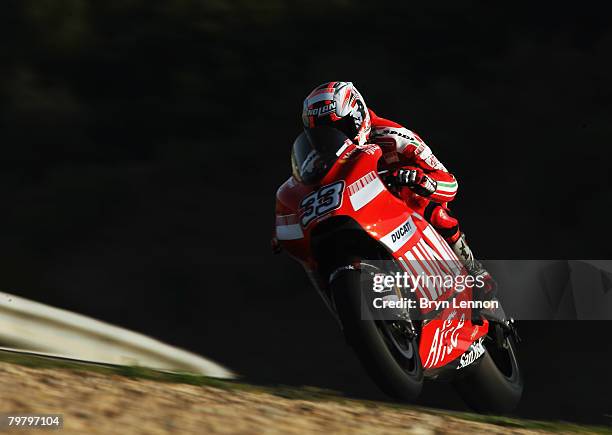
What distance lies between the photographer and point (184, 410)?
4.46m

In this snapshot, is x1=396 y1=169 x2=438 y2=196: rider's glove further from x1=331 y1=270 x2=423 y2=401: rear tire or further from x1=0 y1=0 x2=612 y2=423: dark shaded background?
x1=0 y1=0 x2=612 y2=423: dark shaded background

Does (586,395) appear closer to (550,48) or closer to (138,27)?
(550,48)

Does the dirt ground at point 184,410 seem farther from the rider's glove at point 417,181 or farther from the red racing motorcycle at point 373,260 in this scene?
the rider's glove at point 417,181

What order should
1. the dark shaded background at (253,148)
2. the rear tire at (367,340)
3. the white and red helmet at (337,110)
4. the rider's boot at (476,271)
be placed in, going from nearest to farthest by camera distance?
the rear tire at (367,340)
the white and red helmet at (337,110)
the rider's boot at (476,271)
the dark shaded background at (253,148)

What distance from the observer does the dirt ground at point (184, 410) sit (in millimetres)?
4207

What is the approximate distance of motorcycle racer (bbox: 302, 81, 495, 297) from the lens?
Result: 18.7ft

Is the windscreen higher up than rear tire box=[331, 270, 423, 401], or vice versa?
the windscreen

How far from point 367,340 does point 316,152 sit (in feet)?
3.63

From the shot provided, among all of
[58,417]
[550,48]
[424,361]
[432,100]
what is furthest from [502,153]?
[58,417]

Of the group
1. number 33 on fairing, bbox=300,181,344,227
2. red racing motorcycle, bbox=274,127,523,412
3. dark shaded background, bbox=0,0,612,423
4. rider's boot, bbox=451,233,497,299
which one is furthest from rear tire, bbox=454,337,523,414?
number 33 on fairing, bbox=300,181,344,227

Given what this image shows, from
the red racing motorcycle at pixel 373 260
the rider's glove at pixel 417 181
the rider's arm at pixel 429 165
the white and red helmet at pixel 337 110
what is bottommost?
the red racing motorcycle at pixel 373 260

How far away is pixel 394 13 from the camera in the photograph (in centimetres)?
1289

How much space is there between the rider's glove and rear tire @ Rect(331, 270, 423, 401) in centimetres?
80

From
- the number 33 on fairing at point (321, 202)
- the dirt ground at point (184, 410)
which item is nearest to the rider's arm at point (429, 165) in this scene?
the number 33 on fairing at point (321, 202)
